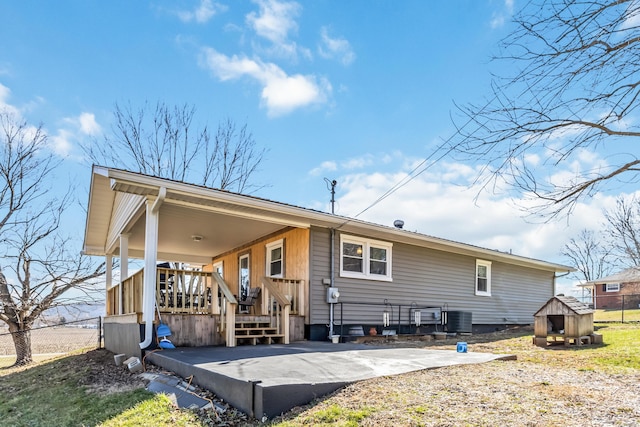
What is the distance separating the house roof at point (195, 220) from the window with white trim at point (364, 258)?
0.81 feet

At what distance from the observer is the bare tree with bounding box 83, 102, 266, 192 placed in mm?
19328

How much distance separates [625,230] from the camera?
823 inches

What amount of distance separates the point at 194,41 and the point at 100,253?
737 cm

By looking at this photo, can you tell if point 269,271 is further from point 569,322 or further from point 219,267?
point 569,322

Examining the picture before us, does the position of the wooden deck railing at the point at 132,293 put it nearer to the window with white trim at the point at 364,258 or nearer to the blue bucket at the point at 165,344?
the blue bucket at the point at 165,344

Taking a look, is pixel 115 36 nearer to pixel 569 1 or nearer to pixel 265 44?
pixel 265 44

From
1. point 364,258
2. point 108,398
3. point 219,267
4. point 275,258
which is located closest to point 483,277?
point 364,258

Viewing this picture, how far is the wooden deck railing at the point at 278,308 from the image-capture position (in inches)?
337

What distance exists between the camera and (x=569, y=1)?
11.9ft

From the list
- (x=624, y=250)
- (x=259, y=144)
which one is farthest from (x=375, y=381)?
(x=624, y=250)

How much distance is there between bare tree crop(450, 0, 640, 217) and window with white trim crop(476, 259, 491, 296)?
9.66m

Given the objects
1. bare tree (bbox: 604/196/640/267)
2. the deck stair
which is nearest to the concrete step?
the deck stair

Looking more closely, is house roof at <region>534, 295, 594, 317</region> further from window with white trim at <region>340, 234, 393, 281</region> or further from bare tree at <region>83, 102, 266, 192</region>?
bare tree at <region>83, 102, 266, 192</region>

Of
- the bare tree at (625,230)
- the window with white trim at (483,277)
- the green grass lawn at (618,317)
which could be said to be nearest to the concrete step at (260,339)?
the window with white trim at (483,277)
